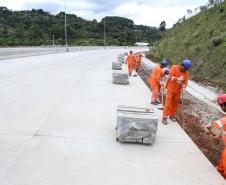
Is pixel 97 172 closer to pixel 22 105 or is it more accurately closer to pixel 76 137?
pixel 76 137

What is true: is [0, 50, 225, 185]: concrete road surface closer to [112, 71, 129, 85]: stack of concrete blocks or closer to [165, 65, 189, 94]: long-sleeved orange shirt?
[165, 65, 189, 94]: long-sleeved orange shirt

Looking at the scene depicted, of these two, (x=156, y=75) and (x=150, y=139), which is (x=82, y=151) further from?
(x=156, y=75)

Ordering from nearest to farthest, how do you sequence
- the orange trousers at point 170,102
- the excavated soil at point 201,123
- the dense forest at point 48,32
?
the excavated soil at point 201,123
the orange trousers at point 170,102
the dense forest at point 48,32

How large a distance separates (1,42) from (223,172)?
62702 millimetres

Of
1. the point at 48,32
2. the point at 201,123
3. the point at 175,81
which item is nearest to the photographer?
the point at 175,81

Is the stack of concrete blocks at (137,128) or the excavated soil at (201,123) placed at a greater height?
the stack of concrete blocks at (137,128)

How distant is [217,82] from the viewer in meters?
10.6

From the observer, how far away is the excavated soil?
512cm

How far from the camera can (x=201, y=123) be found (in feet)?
23.0

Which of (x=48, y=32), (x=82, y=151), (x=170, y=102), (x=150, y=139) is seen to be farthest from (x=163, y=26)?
(x=82, y=151)

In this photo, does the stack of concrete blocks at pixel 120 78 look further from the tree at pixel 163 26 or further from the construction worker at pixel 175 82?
the tree at pixel 163 26

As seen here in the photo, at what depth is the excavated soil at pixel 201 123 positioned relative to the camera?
16.8 ft

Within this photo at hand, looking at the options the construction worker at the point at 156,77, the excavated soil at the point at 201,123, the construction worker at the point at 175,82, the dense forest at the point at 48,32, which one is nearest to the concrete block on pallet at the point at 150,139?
the excavated soil at the point at 201,123

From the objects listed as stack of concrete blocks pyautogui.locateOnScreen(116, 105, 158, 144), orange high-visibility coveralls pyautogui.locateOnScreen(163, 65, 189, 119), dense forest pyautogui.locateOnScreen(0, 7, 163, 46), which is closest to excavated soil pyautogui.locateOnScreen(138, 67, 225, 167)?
orange high-visibility coveralls pyautogui.locateOnScreen(163, 65, 189, 119)
